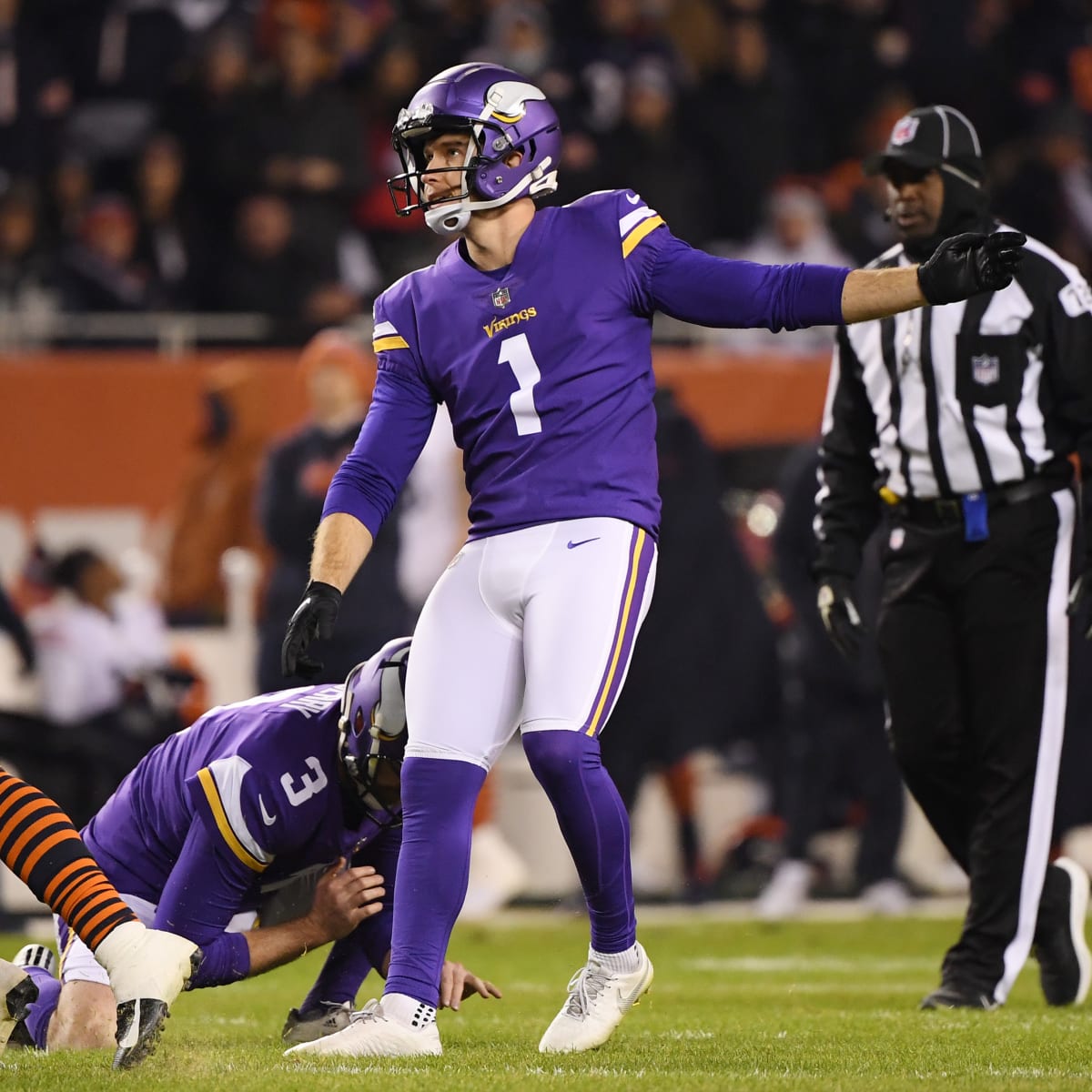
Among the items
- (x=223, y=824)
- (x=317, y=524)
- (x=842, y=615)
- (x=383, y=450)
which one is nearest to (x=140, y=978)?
(x=223, y=824)

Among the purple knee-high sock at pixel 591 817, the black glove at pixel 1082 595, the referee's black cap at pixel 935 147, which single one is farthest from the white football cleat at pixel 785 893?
the purple knee-high sock at pixel 591 817

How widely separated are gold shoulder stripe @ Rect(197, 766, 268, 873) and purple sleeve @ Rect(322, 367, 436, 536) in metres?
0.60

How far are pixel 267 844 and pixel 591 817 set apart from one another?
703 mm

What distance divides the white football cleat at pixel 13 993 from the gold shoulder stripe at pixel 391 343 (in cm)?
147

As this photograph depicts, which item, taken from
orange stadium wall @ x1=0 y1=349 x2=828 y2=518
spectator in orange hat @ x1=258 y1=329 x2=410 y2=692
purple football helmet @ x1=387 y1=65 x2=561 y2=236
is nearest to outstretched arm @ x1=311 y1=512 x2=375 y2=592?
purple football helmet @ x1=387 y1=65 x2=561 y2=236

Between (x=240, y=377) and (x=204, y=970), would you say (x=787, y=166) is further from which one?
(x=204, y=970)

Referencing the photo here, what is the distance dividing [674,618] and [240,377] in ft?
8.77

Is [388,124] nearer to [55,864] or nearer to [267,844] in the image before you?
[267,844]

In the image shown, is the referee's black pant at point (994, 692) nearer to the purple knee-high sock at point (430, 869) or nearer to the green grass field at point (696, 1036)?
the green grass field at point (696, 1036)

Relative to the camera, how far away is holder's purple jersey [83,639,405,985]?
178 inches

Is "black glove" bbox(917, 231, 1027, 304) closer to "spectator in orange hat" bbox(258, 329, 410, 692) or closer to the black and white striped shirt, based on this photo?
the black and white striped shirt

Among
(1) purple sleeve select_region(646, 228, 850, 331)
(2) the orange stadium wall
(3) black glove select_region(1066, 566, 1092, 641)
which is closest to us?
(1) purple sleeve select_region(646, 228, 850, 331)

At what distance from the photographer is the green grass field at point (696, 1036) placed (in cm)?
391

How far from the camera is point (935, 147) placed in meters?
5.88
